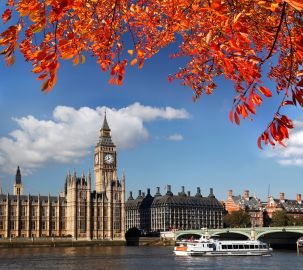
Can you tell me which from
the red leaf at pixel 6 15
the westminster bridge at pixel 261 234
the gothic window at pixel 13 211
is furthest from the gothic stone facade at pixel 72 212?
the red leaf at pixel 6 15

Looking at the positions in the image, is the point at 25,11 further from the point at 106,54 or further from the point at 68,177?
the point at 68,177

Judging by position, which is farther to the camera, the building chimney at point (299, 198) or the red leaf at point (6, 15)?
the building chimney at point (299, 198)

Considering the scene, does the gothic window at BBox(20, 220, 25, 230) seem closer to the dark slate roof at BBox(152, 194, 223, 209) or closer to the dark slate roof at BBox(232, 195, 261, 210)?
the dark slate roof at BBox(152, 194, 223, 209)

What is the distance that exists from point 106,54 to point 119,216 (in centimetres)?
12007

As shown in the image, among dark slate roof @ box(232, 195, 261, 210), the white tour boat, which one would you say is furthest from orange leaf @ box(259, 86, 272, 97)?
dark slate roof @ box(232, 195, 261, 210)

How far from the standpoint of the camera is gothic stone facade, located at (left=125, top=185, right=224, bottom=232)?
474ft

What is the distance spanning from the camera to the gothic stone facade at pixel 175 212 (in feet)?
474

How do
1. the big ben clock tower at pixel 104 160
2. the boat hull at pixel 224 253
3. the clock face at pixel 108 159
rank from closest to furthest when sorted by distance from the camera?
1. the boat hull at pixel 224 253
2. the big ben clock tower at pixel 104 160
3. the clock face at pixel 108 159

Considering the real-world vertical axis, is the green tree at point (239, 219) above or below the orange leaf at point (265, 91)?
below

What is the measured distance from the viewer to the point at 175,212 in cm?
14512

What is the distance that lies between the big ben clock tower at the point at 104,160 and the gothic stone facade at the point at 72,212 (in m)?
0.45

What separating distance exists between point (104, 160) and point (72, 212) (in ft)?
68.2

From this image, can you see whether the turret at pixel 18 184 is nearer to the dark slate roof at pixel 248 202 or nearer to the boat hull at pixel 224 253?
the dark slate roof at pixel 248 202

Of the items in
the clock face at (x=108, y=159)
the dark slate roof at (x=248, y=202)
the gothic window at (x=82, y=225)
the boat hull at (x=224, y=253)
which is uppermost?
the clock face at (x=108, y=159)
